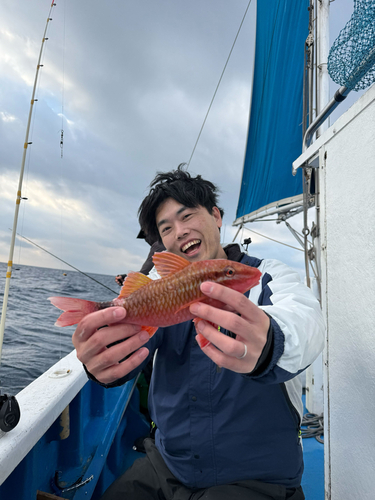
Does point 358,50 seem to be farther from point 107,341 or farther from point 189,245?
point 107,341

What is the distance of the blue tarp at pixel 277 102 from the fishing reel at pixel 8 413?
402 inches

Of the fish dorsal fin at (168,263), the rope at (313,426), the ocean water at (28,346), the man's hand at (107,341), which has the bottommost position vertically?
the ocean water at (28,346)

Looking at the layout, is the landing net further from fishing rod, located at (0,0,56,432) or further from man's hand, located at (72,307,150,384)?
fishing rod, located at (0,0,56,432)

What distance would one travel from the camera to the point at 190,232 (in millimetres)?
2543

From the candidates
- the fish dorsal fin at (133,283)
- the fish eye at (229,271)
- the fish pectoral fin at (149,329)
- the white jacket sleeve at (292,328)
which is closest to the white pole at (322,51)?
the white jacket sleeve at (292,328)

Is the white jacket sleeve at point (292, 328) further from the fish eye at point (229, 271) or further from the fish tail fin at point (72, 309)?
the fish tail fin at point (72, 309)

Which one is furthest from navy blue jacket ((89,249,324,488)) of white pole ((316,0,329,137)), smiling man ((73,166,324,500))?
white pole ((316,0,329,137))

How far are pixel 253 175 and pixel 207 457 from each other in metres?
13.5

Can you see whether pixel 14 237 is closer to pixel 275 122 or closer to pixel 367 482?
pixel 367 482

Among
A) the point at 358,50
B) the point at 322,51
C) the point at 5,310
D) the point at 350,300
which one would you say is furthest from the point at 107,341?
the point at 322,51

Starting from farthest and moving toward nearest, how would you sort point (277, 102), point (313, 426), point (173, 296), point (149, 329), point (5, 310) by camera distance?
point (277, 102) → point (313, 426) → point (5, 310) → point (149, 329) → point (173, 296)

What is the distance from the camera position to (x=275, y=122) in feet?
39.4

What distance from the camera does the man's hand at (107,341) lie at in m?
1.50

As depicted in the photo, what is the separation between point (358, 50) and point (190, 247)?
205cm
